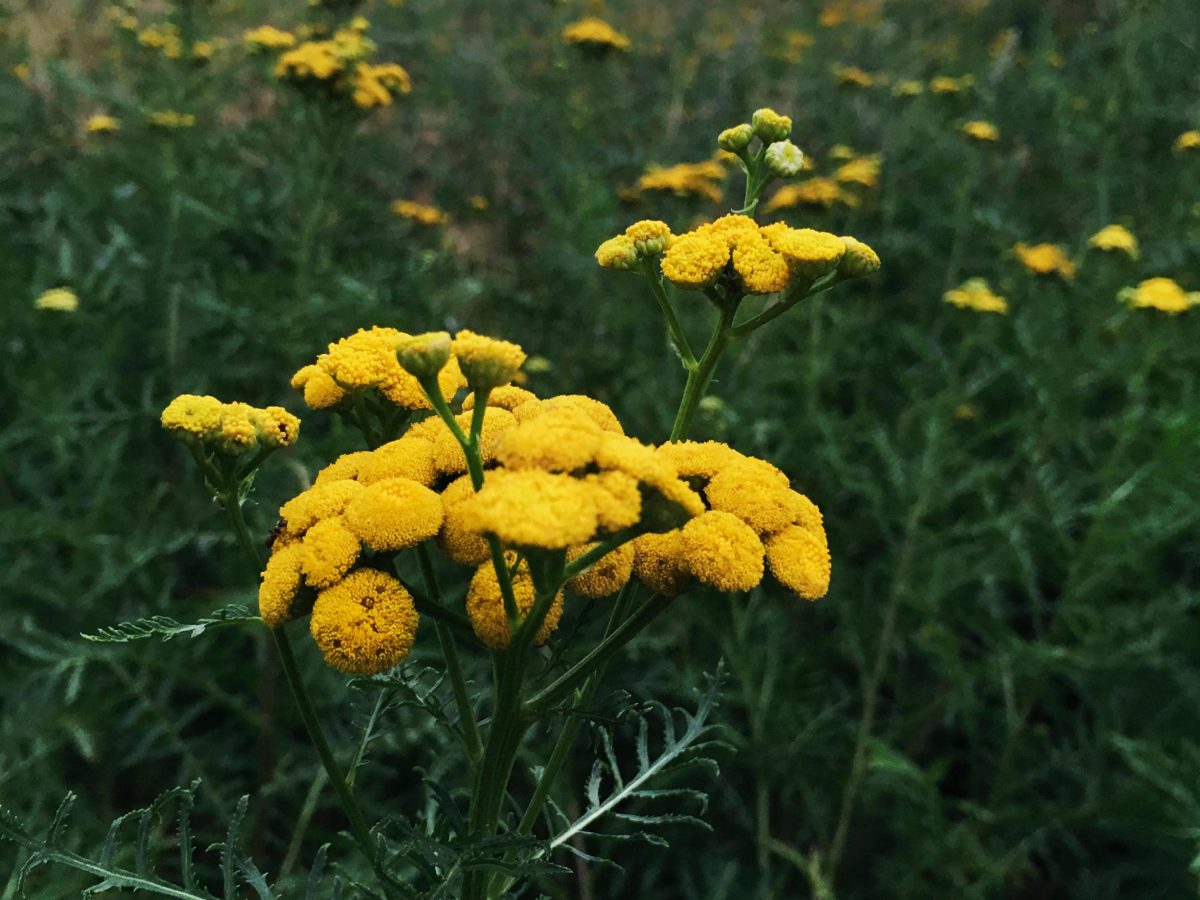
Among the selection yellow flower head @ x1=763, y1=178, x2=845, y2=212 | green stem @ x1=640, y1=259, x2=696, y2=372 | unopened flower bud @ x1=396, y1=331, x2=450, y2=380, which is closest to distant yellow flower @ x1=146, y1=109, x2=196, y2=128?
yellow flower head @ x1=763, y1=178, x2=845, y2=212

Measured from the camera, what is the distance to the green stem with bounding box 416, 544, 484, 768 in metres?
1.08

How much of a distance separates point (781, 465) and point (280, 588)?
2375mm

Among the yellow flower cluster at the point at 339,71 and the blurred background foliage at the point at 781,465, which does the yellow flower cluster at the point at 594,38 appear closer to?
the blurred background foliage at the point at 781,465

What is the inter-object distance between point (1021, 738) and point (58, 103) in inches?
235

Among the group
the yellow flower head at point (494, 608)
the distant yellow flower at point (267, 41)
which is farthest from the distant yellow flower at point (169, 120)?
the yellow flower head at point (494, 608)

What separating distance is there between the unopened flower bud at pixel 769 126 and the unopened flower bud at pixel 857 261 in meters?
0.33

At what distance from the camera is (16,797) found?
89.8 inches

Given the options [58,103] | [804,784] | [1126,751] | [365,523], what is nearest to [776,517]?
[365,523]

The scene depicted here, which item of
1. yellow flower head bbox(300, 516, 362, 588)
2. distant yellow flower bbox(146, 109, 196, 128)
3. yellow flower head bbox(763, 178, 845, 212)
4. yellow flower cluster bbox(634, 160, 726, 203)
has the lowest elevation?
distant yellow flower bbox(146, 109, 196, 128)

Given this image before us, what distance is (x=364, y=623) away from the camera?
979 mm

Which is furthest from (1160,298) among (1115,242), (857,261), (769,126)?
(857,261)

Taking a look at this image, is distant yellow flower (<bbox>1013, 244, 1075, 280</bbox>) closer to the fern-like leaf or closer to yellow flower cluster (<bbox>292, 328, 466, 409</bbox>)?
yellow flower cluster (<bbox>292, 328, 466, 409</bbox>)

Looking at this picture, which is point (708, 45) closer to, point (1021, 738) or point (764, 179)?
point (1021, 738)

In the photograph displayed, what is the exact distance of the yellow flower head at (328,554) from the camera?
100cm
